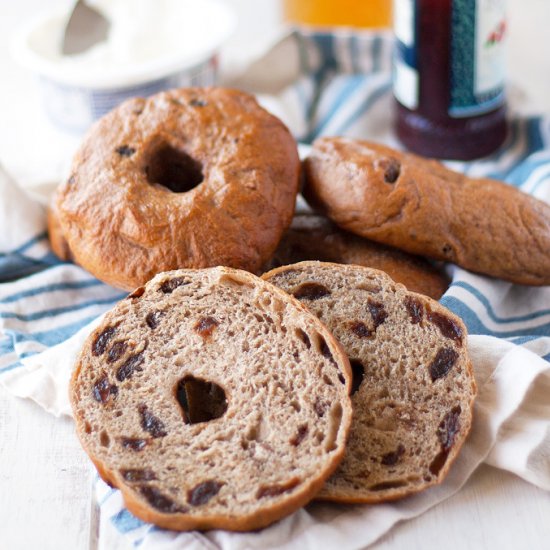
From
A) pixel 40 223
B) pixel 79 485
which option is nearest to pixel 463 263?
pixel 79 485

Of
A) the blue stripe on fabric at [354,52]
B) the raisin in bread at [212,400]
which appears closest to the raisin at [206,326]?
the raisin in bread at [212,400]

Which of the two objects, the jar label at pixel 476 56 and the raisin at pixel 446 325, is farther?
the jar label at pixel 476 56

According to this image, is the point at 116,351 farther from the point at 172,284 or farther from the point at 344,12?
the point at 344,12

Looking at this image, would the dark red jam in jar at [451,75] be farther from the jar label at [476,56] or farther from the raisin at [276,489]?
the raisin at [276,489]

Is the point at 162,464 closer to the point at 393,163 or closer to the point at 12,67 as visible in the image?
the point at 393,163

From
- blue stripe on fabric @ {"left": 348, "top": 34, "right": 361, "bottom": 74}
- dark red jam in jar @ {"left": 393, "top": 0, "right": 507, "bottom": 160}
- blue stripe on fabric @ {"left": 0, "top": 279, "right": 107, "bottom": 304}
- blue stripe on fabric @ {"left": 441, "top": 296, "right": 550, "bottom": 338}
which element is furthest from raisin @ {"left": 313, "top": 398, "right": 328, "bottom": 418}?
blue stripe on fabric @ {"left": 348, "top": 34, "right": 361, "bottom": 74}

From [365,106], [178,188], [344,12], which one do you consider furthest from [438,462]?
[344,12]
